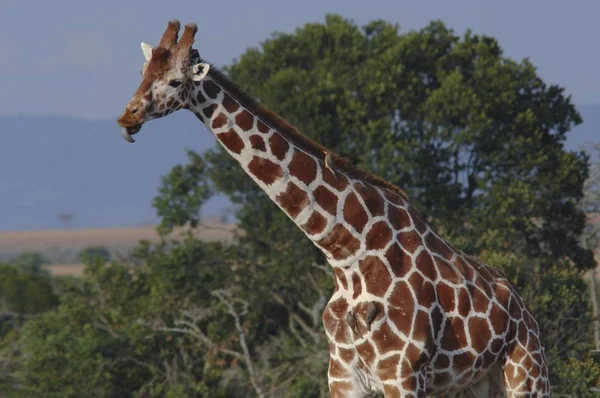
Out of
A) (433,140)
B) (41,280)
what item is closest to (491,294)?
(433,140)

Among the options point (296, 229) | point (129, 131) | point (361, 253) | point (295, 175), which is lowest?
point (361, 253)

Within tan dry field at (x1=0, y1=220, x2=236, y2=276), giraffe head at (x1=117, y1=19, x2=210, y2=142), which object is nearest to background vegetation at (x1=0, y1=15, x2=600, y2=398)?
giraffe head at (x1=117, y1=19, x2=210, y2=142)

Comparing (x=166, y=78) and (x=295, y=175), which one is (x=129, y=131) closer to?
(x=166, y=78)

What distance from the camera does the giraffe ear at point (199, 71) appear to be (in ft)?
30.0

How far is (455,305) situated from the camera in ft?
31.9

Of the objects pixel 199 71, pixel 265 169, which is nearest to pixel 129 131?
pixel 199 71

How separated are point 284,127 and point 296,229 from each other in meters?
16.3

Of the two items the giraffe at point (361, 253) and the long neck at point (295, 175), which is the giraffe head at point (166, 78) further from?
the long neck at point (295, 175)

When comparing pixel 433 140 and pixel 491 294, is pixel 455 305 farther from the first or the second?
pixel 433 140

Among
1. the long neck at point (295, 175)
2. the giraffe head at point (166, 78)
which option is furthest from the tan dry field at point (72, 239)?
the giraffe head at point (166, 78)

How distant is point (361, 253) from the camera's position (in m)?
9.56

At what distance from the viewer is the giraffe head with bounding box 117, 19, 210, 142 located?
907 centimetres

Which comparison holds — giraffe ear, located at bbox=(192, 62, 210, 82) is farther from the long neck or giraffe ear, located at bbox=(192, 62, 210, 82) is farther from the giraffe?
the long neck

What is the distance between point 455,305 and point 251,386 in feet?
45.0
